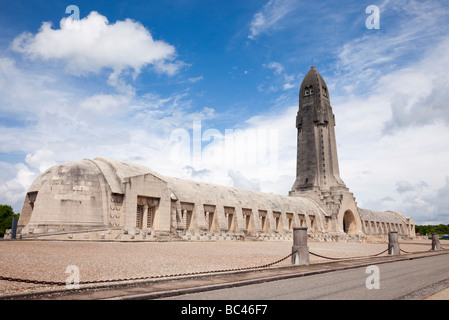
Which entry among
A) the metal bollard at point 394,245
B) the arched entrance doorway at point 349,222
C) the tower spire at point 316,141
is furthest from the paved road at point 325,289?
the arched entrance doorway at point 349,222

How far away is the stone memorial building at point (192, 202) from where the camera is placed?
1021 inches

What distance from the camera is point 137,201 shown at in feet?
96.5

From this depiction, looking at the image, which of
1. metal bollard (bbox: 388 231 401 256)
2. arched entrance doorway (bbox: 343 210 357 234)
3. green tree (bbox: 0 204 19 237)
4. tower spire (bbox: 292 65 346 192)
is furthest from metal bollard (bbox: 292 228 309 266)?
green tree (bbox: 0 204 19 237)

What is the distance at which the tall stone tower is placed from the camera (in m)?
55.7

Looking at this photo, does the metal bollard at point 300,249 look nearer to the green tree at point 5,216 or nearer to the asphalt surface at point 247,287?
the asphalt surface at point 247,287

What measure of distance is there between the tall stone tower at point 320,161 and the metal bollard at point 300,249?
4175 centimetres

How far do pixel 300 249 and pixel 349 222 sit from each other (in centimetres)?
4972

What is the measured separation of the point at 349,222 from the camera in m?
60.2

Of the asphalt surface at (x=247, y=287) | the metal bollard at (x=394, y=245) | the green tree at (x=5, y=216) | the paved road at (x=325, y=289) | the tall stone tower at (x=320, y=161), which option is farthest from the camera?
the green tree at (x=5, y=216)

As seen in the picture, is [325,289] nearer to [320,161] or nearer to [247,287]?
[247,287]

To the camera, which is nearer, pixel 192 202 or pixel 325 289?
pixel 325 289

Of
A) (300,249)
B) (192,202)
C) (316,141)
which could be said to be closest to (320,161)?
(316,141)
